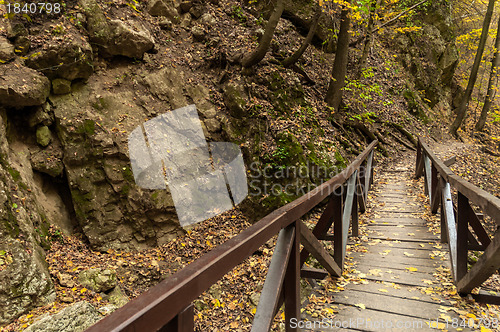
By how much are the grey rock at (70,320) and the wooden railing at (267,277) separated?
354cm

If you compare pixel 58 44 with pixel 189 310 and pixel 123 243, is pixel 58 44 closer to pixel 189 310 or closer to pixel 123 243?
pixel 123 243

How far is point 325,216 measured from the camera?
12.6 ft

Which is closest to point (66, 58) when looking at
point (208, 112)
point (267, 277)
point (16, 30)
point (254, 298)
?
point (16, 30)

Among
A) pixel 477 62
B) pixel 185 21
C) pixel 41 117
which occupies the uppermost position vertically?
pixel 185 21

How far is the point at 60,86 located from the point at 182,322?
797cm

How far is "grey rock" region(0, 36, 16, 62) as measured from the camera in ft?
20.7

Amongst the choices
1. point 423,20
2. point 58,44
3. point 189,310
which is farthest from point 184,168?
point 423,20

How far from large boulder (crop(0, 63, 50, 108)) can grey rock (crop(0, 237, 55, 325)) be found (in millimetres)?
3110

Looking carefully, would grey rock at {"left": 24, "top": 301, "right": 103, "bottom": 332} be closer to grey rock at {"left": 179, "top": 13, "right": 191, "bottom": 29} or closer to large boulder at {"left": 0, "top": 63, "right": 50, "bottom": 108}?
large boulder at {"left": 0, "top": 63, "right": 50, "bottom": 108}

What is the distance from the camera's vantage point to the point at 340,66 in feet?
34.5

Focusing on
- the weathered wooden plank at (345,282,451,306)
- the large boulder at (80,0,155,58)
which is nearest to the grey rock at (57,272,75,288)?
the weathered wooden plank at (345,282,451,306)

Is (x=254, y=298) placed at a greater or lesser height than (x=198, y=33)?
lesser

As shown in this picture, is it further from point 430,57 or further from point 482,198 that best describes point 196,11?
point 430,57

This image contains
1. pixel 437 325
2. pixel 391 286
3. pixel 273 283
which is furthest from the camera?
pixel 391 286
